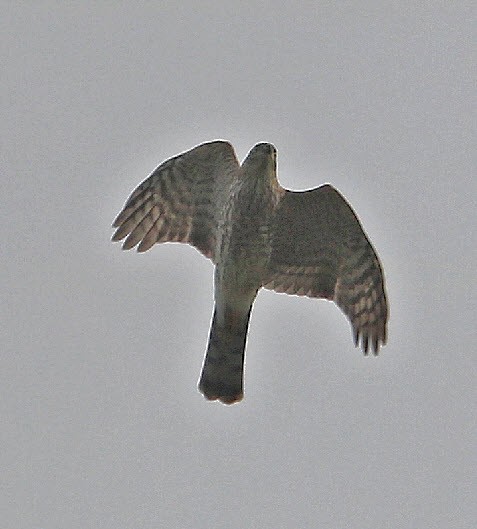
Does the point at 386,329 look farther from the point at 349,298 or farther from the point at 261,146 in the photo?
the point at 261,146

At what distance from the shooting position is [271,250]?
45.9 feet

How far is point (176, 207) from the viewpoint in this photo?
1449 centimetres

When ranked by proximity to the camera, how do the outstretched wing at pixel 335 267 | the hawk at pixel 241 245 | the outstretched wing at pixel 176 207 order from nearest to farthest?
the hawk at pixel 241 245, the outstretched wing at pixel 335 267, the outstretched wing at pixel 176 207

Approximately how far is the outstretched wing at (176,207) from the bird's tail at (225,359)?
0.72 meters

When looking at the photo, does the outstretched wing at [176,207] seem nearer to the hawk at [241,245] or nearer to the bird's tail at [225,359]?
the hawk at [241,245]

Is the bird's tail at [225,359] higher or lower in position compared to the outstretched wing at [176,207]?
lower

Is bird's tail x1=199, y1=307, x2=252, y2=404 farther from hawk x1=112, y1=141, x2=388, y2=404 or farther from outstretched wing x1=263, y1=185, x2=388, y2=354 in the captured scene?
outstretched wing x1=263, y1=185, x2=388, y2=354

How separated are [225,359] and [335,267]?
151 centimetres

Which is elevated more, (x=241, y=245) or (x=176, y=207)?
(x=176, y=207)

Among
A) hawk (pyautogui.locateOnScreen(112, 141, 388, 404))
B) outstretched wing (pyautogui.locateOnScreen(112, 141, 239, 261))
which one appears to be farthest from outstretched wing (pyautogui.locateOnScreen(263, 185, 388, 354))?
outstretched wing (pyautogui.locateOnScreen(112, 141, 239, 261))

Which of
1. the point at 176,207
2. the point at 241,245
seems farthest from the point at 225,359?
the point at 176,207

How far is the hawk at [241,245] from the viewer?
1373 cm

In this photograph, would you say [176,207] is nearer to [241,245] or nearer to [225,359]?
[241,245]

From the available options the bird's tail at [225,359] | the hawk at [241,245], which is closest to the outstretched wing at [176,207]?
the hawk at [241,245]
